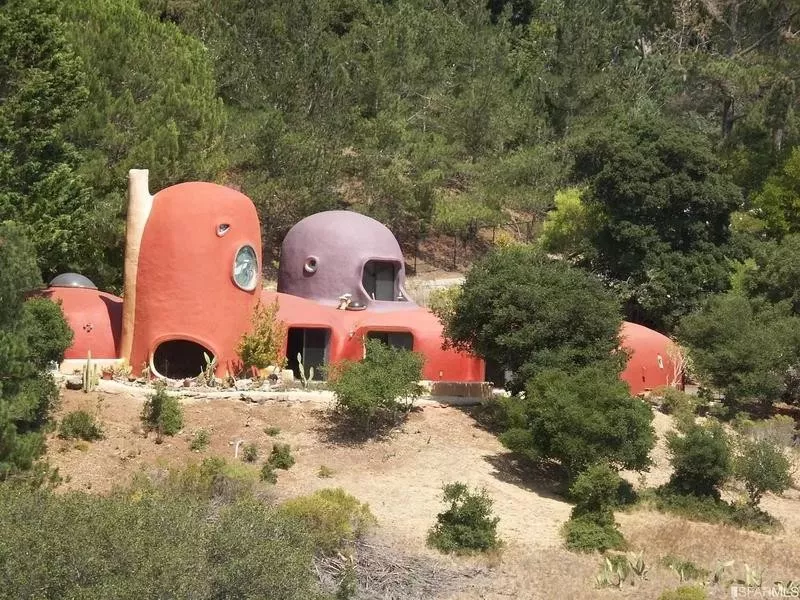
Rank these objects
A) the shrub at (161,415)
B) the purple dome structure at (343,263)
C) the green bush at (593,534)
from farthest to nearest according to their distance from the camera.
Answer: the purple dome structure at (343,263) → the shrub at (161,415) → the green bush at (593,534)

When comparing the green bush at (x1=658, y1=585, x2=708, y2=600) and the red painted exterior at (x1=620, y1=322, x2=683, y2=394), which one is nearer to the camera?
the green bush at (x1=658, y1=585, x2=708, y2=600)

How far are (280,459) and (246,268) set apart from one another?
250 inches

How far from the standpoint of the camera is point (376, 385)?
2627 centimetres

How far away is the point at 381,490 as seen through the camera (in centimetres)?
2370

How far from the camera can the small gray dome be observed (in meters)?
30.7

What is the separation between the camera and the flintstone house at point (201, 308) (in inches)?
1104

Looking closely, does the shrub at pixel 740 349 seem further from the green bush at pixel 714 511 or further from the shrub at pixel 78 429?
the shrub at pixel 78 429

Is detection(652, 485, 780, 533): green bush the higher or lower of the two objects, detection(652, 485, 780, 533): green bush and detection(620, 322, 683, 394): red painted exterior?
the lower

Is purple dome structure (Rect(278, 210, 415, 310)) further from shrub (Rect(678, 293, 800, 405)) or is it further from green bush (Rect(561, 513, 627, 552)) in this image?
green bush (Rect(561, 513, 627, 552))

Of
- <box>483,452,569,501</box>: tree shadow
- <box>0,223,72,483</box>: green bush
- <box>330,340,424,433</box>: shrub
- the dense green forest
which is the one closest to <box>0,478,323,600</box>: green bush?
<box>0,223,72,483</box>: green bush

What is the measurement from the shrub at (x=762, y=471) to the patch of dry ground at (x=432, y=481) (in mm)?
878

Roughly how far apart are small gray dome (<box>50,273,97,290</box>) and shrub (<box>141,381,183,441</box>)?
655 centimetres

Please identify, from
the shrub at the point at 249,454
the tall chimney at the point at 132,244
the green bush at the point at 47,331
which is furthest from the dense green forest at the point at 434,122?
the shrub at the point at 249,454

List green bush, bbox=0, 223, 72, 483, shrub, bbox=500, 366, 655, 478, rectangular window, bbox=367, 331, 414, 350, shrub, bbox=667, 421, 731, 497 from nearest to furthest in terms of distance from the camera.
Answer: green bush, bbox=0, 223, 72, 483 → shrub, bbox=500, 366, 655, 478 → shrub, bbox=667, 421, 731, 497 → rectangular window, bbox=367, 331, 414, 350
